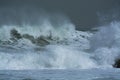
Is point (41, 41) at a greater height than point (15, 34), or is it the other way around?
point (15, 34)

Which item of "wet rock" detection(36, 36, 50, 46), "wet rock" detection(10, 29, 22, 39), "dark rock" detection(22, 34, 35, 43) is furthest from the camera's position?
"dark rock" detection(22, 34, 35, 43)

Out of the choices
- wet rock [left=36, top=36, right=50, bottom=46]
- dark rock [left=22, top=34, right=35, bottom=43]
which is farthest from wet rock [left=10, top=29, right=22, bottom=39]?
wet rock [left=36, top=36, right=50, bottom=46]

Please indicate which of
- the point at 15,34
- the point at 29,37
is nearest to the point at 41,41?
the point at 29,37

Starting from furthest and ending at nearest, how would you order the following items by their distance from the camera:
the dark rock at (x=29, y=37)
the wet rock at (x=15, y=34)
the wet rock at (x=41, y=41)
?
the dark rock at (x=29, y=37), the wet rock at (x=41, y=41), the wet rock at (x=15, y=34)

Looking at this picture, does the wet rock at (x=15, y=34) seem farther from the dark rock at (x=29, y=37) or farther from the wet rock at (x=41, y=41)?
the wet rock at (x=41, y=41)

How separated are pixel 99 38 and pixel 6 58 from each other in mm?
9949


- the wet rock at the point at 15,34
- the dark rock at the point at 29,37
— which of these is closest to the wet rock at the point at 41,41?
the dark rock at the point at 29,37

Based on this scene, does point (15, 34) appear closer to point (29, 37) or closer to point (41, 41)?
point (29, 37)

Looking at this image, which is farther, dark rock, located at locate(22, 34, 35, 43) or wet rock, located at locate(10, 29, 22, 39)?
dark rock, located at locate(22, 34, 35, 43)

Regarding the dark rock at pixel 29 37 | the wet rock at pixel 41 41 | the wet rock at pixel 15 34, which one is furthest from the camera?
the dark rock at pixel 29 37

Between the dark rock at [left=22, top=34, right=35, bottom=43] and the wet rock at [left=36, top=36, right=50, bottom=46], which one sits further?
the dark rock at [left=22, top=34, right=35, bottom=43]

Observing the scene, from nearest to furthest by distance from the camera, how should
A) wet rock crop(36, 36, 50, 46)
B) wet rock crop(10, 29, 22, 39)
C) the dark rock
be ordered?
wet rock crop(10, 29, 22, 39) → wet rock crop(36, 36, 50, 46) → the dark rock

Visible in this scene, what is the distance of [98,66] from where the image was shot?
122 ft

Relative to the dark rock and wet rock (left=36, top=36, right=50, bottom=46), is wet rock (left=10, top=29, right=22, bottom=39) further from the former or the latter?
wet rock (left=36, top=36, right=50, bottom=46)
